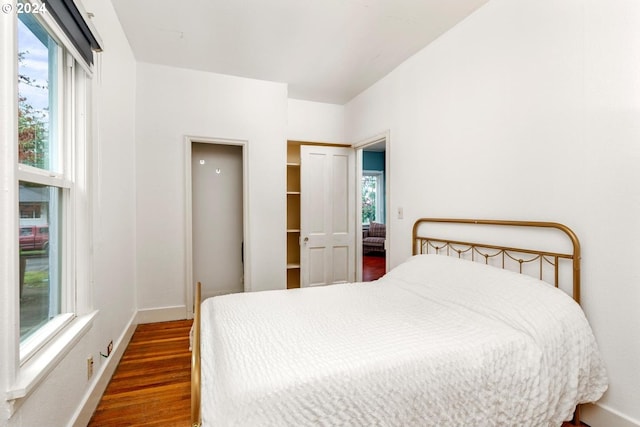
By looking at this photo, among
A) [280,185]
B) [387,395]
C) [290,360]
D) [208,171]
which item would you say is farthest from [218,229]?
[387,395]

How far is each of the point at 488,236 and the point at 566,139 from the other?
81cm

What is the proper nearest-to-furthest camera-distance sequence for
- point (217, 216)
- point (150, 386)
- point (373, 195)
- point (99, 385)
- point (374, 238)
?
1. point (99, 385)
2. point (150, 386)
3. point (217, 216)
4. point (374, 238)
5. point (373, 195)

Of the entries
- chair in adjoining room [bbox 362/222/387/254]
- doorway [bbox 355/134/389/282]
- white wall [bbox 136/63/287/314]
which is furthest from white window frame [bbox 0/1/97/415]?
chair in adjoining room [bbox 362/222/387/254]

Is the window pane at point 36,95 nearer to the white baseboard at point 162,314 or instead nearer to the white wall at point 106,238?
the white wall at point 106,238

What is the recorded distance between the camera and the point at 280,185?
3885 mm

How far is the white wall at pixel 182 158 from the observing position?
333 cm

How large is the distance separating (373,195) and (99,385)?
7.52m

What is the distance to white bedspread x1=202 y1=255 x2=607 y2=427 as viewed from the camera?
1158mm

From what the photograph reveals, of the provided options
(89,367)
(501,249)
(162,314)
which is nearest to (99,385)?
(89,367)

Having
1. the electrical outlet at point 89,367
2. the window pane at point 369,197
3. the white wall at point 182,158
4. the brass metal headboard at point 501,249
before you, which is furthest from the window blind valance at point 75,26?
the window pane at point 369,197

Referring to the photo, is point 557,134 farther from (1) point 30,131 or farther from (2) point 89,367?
(2) point 89,367

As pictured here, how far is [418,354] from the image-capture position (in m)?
1.34

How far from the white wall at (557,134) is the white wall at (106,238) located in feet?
8.71

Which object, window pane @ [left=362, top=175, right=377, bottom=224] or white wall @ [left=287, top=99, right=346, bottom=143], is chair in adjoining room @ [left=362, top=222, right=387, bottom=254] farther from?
white wall @ [left=287, top=99, right=346, bottom=143]
